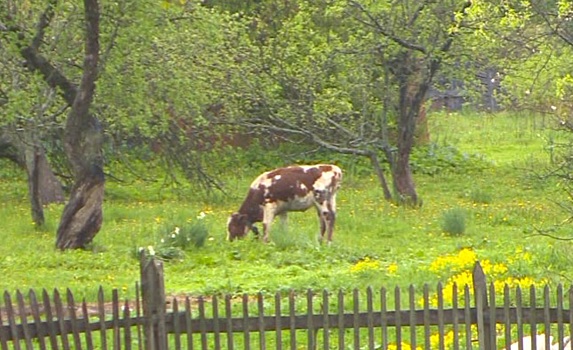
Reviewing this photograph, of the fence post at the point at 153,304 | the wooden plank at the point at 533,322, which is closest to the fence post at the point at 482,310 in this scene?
the wooden plank at the point at 533,322

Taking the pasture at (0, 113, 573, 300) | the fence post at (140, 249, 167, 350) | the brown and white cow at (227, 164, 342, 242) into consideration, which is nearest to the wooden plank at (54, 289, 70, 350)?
the fence post at (140, 249, 167, 350)

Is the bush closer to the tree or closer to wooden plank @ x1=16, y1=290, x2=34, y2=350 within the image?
the tree

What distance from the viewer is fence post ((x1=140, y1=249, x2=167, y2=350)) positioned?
878 cm

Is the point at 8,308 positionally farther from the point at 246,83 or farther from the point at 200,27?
the point at 246,83

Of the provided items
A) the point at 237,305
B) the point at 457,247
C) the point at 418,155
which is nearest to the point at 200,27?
the point at 457,247

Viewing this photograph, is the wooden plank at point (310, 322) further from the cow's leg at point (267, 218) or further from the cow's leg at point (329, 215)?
the cow's leg at point (329, 215)

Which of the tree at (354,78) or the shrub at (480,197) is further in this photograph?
the shrub at (480,197)

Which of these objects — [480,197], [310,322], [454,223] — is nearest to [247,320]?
[310,322]

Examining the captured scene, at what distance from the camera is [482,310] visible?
8.98 metres

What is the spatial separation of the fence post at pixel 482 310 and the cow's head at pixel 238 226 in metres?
12.4

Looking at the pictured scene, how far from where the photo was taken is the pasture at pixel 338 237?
15.8 metres

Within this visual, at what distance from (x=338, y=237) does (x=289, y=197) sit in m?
1.59

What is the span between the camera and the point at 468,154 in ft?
125

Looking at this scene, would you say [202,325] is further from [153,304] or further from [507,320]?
[507,320]
